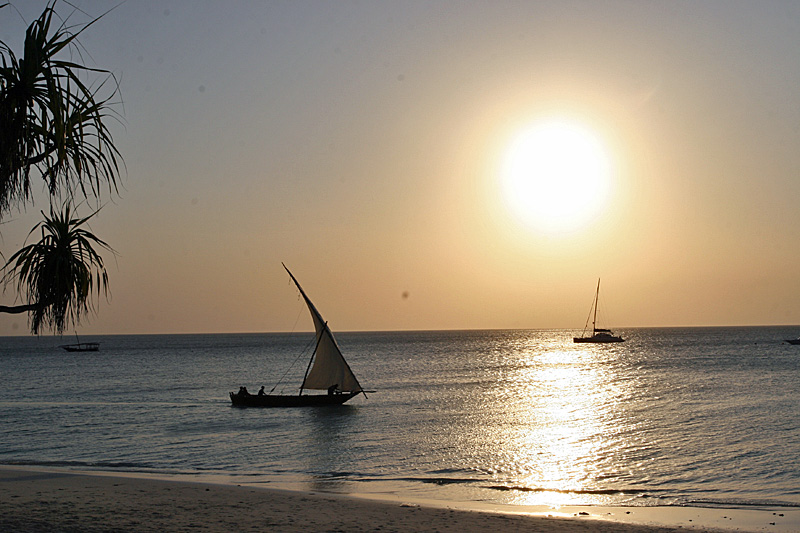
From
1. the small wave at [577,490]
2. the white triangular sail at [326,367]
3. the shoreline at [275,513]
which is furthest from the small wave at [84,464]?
the white triangular sail at [326,367]

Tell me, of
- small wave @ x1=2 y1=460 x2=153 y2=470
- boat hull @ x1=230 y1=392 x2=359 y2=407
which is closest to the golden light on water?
boat hull @ x1=230 y1=392 x2=359 y2=407

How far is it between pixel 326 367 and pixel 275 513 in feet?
113

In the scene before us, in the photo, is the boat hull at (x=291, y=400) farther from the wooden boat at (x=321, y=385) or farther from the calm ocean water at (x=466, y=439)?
the calm ocean water at (x=466, y=439)

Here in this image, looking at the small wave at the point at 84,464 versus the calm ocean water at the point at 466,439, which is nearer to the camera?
the calm ocean water at the point at 466,439

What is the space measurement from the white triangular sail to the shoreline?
27653 millimetres

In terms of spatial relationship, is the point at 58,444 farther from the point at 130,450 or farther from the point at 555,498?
the point at 555,498

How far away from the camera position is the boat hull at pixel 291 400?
4938 centimetres

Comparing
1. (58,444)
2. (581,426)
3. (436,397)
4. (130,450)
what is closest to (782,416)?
(581,426)

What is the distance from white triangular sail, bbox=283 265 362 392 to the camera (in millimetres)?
47469

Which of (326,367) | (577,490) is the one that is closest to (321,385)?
(326,367)

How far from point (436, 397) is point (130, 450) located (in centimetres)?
3072

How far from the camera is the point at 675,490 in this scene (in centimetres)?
2228

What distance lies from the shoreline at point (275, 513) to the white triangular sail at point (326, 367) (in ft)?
90.7

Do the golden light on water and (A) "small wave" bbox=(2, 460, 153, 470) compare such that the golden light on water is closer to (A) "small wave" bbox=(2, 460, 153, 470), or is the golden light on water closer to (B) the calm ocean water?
(B) the calm ocean water
